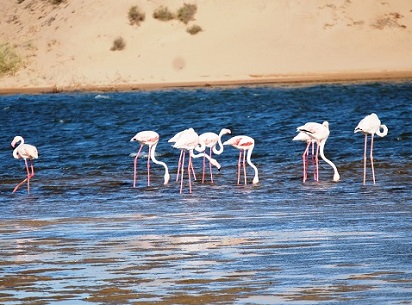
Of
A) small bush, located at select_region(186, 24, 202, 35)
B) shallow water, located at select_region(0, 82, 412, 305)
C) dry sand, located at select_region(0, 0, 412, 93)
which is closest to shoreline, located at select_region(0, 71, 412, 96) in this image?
dry sand, located at select_region(0, 0, 412, 93)

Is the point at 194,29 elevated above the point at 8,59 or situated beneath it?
elevated above

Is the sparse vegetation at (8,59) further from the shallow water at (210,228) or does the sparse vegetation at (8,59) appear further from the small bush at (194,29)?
the shallow water at (210,228)

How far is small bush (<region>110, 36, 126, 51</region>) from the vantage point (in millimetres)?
59391

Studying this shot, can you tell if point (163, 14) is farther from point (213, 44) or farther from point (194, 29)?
point (213, 44)

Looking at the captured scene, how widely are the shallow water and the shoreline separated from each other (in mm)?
22625

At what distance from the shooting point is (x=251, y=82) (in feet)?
162

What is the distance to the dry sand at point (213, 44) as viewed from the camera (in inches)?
2079

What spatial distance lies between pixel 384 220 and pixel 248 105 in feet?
78.4

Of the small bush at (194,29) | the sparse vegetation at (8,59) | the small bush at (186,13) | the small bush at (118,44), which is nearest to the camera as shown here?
the sparse vegetation at (8,59)

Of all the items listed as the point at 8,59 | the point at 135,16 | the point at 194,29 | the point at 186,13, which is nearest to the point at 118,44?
the point at 135,16

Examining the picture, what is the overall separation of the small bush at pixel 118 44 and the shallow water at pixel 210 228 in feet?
112

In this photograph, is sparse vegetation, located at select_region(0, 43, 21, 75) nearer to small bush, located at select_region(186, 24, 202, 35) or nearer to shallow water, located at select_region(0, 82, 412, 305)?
small bush, located at select_region(186, 24, 202, 35)

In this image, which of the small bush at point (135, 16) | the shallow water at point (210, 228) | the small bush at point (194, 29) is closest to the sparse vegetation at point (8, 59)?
the small bush at point (135, 16)

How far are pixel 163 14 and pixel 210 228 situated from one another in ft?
173
